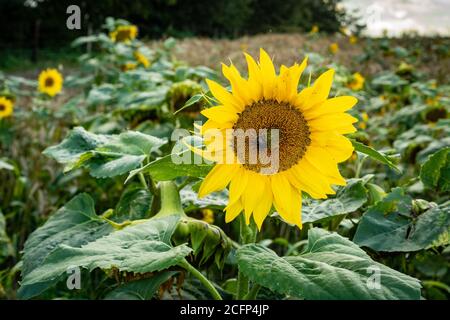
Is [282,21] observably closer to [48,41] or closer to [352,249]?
[48,41]

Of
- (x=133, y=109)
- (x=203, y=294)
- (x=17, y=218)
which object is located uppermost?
(x=133, y=109)

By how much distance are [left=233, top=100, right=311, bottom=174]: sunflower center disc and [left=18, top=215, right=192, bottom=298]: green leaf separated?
154 millimetres

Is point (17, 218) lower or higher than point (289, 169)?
lower

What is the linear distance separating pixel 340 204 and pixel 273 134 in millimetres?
222

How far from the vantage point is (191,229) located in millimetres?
901

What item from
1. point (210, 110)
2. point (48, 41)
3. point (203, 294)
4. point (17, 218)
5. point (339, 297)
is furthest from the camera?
point (48, 41)

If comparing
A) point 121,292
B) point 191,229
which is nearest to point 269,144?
point 191,229

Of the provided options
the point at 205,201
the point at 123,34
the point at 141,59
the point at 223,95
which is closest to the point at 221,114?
the point at 223,95

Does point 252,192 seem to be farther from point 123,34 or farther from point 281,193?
point 123,34

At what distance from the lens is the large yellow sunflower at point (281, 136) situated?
0.82 m

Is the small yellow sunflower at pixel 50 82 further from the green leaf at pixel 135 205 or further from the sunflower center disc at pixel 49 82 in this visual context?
the green leaf at pixel 135 205

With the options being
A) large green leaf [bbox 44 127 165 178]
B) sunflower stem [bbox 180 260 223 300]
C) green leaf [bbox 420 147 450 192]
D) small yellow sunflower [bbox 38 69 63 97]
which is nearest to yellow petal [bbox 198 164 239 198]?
sunflower stem [bbox 180 260 223 300]

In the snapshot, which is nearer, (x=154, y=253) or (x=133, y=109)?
(x=154, y=253)

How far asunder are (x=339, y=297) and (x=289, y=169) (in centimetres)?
23
